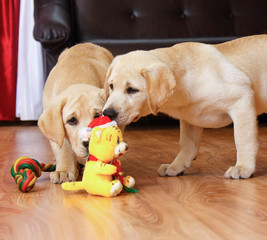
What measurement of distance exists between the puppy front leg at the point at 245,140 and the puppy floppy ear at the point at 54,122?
2.75ft

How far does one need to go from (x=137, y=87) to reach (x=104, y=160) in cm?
39

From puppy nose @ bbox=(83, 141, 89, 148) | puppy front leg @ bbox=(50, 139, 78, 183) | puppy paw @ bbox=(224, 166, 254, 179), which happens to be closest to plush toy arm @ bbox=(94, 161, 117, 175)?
puppy nose @ bbox=(83, 141, 89, 148)

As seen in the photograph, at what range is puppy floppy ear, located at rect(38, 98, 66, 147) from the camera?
222 cm

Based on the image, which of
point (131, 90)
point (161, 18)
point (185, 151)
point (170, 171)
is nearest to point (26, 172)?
point (131, 90)

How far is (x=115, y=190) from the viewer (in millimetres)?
1905

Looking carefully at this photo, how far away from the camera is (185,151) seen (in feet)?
8.17

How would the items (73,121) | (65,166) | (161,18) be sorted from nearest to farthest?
(73,121) < (65,166) < (161,18)

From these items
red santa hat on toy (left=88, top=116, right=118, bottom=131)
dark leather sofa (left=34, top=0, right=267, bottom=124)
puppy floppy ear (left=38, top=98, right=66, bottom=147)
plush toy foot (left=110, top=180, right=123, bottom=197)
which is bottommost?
plush toy foot (left=110, top=180, right=123, bottom=197)

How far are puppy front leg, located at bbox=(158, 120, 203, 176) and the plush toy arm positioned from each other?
55cm

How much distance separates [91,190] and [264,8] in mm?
3914

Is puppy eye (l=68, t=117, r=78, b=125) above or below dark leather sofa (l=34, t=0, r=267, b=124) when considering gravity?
below

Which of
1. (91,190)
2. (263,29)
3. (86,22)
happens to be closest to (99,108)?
(91,190)

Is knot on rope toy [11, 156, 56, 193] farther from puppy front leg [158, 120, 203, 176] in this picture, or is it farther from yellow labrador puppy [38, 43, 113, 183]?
puppy front leg [158, 120, 203, 176]

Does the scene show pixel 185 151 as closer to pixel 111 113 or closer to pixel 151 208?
pixel 111 113
